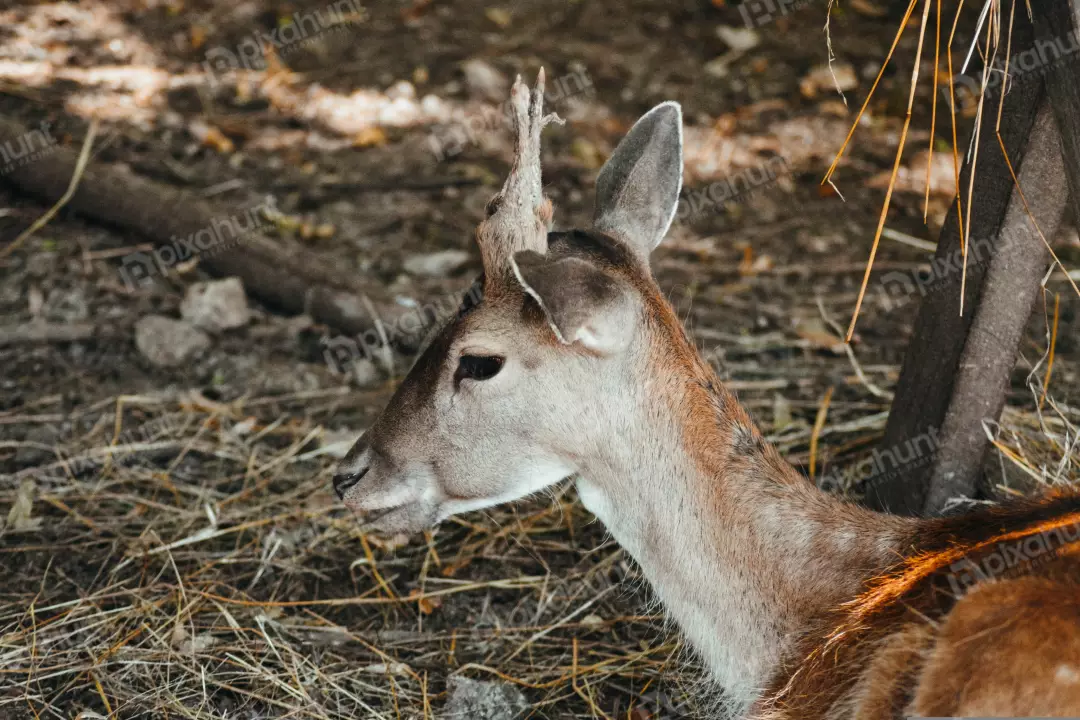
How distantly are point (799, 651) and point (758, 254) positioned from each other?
371cm

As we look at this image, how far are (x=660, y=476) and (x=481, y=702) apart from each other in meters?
1.11

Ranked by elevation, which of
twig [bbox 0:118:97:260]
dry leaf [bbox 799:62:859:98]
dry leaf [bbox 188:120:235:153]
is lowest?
dry leaf [bbox 799:62:859:98]

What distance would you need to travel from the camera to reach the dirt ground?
404 centimetres

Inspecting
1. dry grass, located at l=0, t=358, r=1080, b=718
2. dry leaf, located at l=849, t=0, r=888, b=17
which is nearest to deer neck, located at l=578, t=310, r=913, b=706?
dry grass, located at l=0, t=358, r=1080, b=718

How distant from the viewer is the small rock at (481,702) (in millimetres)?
3793

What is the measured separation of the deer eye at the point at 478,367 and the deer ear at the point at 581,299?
0.28 metres

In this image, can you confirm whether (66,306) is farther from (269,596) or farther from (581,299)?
(581,299)

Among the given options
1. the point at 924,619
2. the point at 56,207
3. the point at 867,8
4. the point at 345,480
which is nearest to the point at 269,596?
the point at 345,480

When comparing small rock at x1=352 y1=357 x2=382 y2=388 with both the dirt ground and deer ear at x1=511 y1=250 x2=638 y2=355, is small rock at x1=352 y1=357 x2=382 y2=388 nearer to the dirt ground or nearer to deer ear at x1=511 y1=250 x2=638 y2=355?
the dirt ground

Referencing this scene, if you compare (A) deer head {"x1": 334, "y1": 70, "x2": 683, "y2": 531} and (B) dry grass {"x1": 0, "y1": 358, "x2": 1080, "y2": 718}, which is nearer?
(A) deer head {"x1": 334, "y1": 70, "x2": 683, "y2": 531}

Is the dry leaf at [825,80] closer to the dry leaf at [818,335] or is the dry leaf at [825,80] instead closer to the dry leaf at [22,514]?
the dry leaf at [818,335]

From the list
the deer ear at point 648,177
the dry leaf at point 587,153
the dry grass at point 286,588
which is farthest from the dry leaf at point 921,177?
the deer ear at point 648,177

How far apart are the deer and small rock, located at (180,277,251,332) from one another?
2558 millimetres

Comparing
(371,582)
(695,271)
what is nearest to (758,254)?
(695,271)
